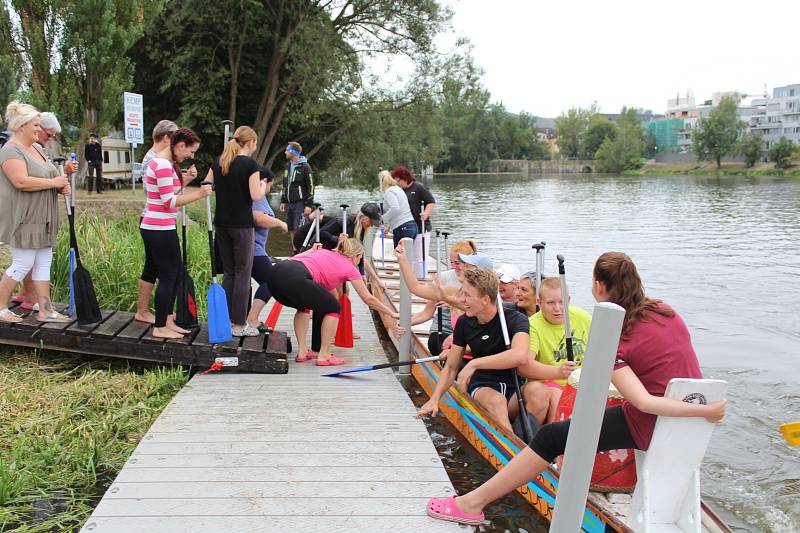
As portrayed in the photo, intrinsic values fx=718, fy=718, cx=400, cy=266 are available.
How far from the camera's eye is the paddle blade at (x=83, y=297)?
5.70 meters

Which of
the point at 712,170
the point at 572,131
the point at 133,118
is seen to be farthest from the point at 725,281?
the point at 572,131

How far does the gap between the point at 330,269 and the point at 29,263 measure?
7.82 ft

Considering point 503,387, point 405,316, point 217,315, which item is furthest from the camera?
point 405,316

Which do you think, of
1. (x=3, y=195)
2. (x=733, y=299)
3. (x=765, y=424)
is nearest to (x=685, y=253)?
(x=733, y=299)

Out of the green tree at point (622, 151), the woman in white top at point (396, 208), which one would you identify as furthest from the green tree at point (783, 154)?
the woman in white top at point (396, 208)

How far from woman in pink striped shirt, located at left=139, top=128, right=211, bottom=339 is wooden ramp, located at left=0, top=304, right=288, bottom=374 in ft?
0.52

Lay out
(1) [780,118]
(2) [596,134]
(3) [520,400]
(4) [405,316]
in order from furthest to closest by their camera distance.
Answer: (2) [596,134] < (1) [780,118] < (4) [405,316] < (3) [520,400]

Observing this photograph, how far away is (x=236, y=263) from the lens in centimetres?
595

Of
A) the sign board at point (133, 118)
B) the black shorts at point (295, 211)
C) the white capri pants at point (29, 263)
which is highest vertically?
the sign board at point (133, 118)

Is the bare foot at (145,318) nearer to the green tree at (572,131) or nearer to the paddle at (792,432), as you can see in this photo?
the paddle at (792,432)

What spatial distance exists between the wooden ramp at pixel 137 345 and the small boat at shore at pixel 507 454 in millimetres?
1317

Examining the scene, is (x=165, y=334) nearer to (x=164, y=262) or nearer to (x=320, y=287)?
(x=164, y=262)

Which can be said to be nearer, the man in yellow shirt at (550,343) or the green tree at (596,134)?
the man in yellow shirt at (550,343)

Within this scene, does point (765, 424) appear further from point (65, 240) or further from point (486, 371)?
point (65, 240)
